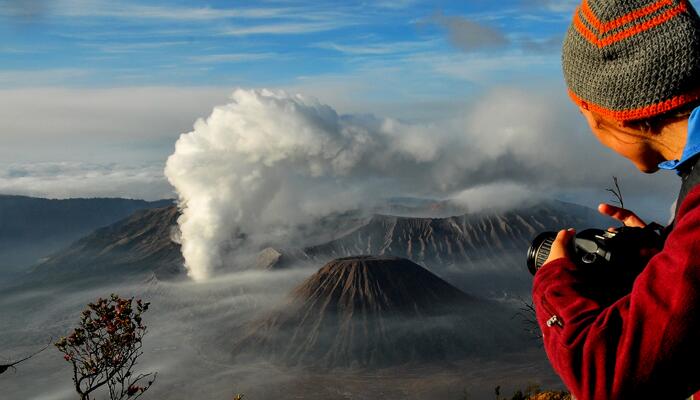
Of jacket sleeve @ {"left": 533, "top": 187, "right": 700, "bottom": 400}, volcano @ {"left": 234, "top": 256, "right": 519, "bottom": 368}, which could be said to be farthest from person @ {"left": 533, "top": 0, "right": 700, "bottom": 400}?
volcano @ {"left": 234, "top": 256, "right": 519, "bottom": 368}

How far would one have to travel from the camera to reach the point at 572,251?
1935 millimetres

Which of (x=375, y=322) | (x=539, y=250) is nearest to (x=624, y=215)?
(x=539, y=250)

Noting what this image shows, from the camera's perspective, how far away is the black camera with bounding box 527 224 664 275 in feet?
6.14

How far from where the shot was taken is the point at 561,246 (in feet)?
6.35

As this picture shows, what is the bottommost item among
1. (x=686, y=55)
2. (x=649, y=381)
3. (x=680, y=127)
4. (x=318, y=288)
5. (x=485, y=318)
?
(x=485, y=318)

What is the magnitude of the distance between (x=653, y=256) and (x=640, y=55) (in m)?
0.55

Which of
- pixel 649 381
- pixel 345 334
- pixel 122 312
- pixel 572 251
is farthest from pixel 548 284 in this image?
pixel 345 334

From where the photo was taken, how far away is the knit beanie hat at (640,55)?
72.5 inches

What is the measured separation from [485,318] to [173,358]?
64675mm

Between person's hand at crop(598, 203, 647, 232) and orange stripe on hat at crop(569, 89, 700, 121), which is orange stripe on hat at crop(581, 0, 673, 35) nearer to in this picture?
orange stripe on hat at crop(569, 89, 700, 121)

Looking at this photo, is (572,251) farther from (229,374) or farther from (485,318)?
(485,318)

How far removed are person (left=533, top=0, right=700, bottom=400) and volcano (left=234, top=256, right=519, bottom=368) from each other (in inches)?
4997

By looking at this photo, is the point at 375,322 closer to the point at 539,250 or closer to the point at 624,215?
the point at 624,215

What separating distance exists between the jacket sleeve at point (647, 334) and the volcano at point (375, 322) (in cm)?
12710
